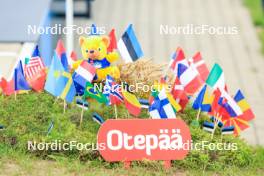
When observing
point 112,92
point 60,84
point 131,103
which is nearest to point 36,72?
point 60,84

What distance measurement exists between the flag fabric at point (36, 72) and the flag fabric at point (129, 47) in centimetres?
65

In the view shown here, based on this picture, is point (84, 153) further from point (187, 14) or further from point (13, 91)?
point (187, 14)

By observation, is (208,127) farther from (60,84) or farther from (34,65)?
(34,65)

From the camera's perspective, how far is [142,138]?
4.96 metres

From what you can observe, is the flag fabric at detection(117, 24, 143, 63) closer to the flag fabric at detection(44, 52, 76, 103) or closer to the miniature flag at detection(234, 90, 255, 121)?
the flag fabric at detection(44, 52, 76, 103)

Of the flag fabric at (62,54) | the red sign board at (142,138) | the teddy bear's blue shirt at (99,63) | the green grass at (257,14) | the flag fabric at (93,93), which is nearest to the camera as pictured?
the red sign board at (142,138)

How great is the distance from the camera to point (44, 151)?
204 inches

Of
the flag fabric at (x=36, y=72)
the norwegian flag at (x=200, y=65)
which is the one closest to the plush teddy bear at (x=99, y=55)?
the flag fabric at (x=36, y=72)

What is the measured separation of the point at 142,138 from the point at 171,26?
20.3 feet

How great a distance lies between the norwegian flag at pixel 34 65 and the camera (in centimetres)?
561

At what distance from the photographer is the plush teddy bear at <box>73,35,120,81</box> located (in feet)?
18.7

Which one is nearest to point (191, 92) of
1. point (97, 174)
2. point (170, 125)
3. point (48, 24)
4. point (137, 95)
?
point (137, 95)

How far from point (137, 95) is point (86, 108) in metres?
0.52

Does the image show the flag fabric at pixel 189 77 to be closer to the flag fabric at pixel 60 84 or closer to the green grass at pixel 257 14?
the flag fabric at pixel 60 84
